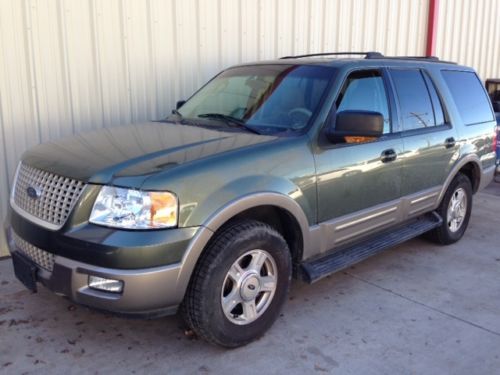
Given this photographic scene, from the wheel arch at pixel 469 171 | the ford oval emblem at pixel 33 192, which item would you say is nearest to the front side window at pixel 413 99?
the wheel arch at pixel 469 171

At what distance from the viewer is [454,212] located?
18.3 feet

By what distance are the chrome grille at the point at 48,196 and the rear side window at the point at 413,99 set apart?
2.87m

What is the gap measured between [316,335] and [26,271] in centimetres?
197

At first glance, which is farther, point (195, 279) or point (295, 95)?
point (295, 95)

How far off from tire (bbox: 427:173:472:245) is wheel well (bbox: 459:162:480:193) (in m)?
0.12

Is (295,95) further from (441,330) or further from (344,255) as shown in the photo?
(441,330)

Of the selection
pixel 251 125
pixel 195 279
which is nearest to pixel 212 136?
pixel 251 125

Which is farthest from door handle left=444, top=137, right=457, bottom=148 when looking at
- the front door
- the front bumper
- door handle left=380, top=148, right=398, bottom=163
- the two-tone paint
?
the front bumper

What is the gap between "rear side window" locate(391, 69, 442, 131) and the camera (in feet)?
15.1

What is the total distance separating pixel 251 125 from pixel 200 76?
2.40 metres

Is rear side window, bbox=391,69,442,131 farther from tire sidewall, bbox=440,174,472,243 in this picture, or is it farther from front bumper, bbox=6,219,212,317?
front bumper, bbox=6,219,212,317

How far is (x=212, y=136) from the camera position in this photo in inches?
146

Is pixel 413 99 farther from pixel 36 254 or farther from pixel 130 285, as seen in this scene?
pixel 36 254

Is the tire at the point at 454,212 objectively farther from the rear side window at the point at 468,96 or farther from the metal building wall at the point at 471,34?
the metal building wall at the point at 471,34
